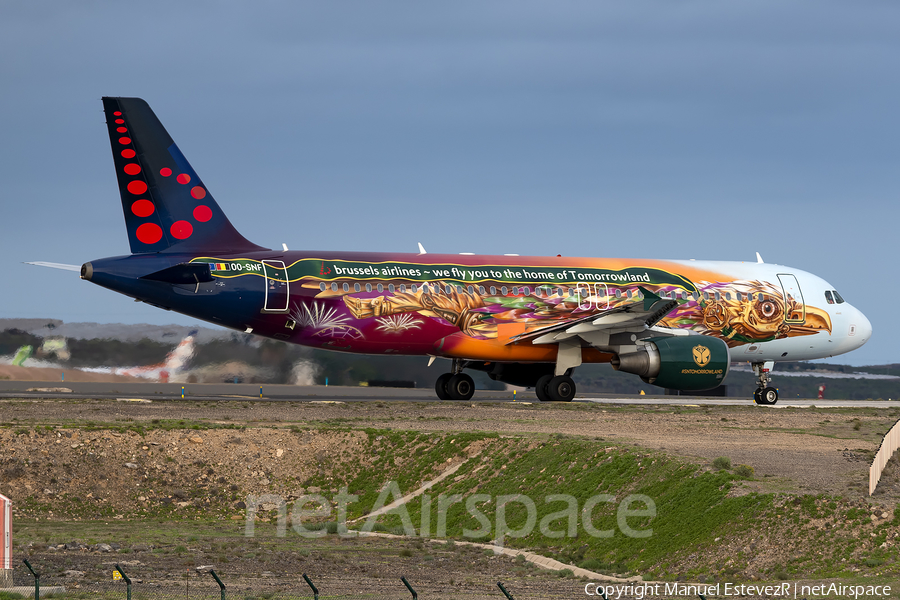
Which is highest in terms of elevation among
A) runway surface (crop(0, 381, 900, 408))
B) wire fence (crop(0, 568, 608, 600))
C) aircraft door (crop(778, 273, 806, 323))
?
aircraft door (crop(778, 273, 806, 323))

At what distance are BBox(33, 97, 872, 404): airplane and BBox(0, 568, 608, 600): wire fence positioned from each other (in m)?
14.4

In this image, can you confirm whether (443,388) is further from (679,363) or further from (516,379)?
(679,363)

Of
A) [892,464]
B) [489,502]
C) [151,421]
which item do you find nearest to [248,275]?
[151,421]

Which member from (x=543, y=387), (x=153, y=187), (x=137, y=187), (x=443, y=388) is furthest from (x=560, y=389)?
(x=137, y=187)

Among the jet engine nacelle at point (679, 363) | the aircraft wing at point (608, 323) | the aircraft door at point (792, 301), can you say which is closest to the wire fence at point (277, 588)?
the aircraft wing at point (608, 323)

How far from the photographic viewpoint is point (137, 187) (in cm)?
2864

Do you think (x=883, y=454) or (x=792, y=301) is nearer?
(x=883, y=454)

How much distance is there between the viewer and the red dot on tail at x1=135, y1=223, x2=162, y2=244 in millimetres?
28484

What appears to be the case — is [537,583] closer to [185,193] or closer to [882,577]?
[882,577]

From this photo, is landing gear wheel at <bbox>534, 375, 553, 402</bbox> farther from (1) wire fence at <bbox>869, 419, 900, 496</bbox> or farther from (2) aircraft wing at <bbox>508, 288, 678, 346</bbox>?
(1) wire fence at <bbox>869, 419, 900, 496</bbox>

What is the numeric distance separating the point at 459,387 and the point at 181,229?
10.1 metres

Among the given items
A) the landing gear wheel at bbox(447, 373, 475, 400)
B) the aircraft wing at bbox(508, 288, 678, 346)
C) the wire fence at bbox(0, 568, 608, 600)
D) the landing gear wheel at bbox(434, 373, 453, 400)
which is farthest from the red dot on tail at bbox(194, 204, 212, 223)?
the wire fence at bbox(0, 568, 608, 600)

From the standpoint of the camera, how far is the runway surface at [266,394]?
3266cm

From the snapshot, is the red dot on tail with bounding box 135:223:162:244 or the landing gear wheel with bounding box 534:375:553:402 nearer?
the red dot on tail with bounding box 135:223:162:244
